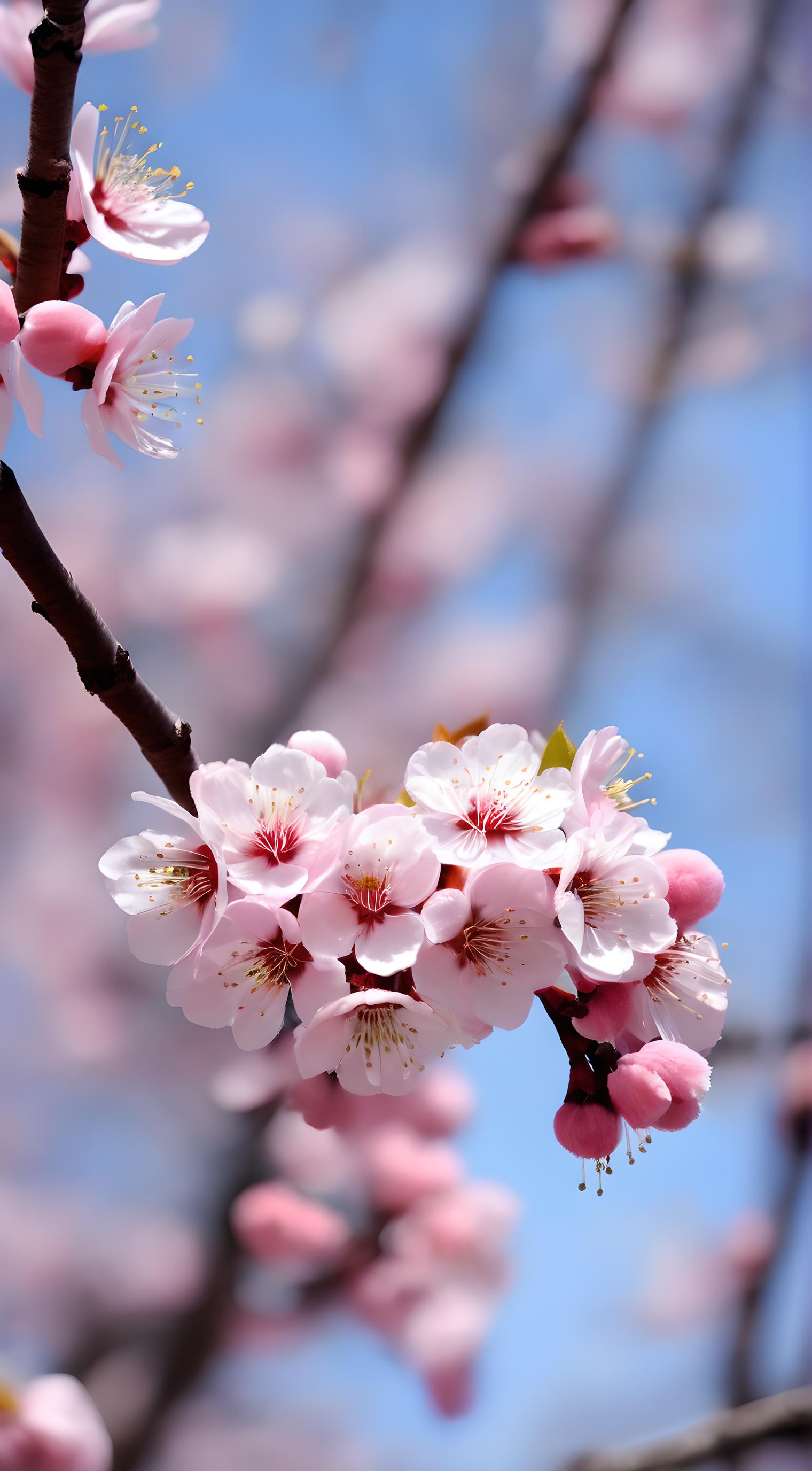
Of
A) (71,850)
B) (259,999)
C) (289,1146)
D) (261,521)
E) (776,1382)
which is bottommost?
(776,1382)

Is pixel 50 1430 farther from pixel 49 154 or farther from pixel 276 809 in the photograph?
pixel 49 154

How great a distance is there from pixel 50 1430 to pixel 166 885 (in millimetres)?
642

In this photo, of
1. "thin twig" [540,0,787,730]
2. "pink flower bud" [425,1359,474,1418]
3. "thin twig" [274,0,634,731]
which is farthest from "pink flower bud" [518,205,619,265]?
"pink flower bud" [425,1359,474,1418]

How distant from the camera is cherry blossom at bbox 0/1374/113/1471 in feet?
2.36

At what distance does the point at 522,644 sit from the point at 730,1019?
534 mm

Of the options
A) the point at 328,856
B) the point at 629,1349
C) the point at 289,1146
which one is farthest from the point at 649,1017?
the point at 629,1349

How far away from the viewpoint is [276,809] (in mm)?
359

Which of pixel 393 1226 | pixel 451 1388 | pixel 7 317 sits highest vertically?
pixel 7 317

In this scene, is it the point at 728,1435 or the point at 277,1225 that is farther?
the point at 728,1435

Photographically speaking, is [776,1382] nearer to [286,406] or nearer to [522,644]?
[522,644]

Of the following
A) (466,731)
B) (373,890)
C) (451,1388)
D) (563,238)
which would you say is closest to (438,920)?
(373,890)

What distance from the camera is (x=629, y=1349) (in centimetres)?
101

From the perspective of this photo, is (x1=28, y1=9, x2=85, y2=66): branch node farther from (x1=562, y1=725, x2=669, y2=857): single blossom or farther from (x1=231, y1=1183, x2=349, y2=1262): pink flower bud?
(x1=231, y1=1183, x2=349, y2=1262): pink flower bud

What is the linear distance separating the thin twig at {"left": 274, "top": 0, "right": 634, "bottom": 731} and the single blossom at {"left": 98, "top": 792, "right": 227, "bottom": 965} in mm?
679
